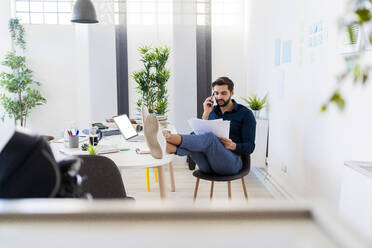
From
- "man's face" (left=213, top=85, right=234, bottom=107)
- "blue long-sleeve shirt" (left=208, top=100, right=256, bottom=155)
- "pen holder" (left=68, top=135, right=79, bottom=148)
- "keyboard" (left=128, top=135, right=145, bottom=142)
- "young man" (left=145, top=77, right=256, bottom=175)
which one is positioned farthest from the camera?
"man's face" (left=213, top=85, right=234, bottom=107)

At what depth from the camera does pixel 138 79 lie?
5164 millimetres

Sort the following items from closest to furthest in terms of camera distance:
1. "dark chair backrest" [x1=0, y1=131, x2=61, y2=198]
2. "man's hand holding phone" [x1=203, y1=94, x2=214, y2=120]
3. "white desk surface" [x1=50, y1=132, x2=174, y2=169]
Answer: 1. "dark chair backrest" [x1=0, y1=131, x2=61, y2=198]
2. "white desk surface" [x1=50, y1=132, x2=174, y2=169]
3. "man's hand holding phone" [x1=203, y1=94, x2=214, y2=120]

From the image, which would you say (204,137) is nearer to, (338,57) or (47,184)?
(338,57)

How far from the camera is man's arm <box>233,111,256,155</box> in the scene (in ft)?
10.5

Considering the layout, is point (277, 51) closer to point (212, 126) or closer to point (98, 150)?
point (212, 126)

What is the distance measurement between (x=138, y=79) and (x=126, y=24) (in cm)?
107

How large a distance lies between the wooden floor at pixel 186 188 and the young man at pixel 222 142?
690 mm

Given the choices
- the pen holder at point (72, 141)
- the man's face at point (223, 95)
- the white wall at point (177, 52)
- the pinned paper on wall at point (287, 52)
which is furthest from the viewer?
the white wall at point (177, 52)

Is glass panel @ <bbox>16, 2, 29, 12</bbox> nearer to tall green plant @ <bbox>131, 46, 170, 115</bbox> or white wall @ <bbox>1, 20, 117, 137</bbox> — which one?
white wall @ <bbox>1, 20, 117, 137</bbox>

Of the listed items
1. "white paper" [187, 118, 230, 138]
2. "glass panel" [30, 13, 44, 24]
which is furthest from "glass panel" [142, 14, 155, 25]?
"white paper" [187, 118, 230, 138]

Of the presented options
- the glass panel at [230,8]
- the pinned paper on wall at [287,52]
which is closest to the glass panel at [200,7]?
the glass panel at [230,8]

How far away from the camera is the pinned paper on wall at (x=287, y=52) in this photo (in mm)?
3646

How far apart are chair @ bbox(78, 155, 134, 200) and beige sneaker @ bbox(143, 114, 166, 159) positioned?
1.33 feet

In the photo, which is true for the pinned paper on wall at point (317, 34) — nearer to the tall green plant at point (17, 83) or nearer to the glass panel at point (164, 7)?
the glass panel at point (164, 7)
